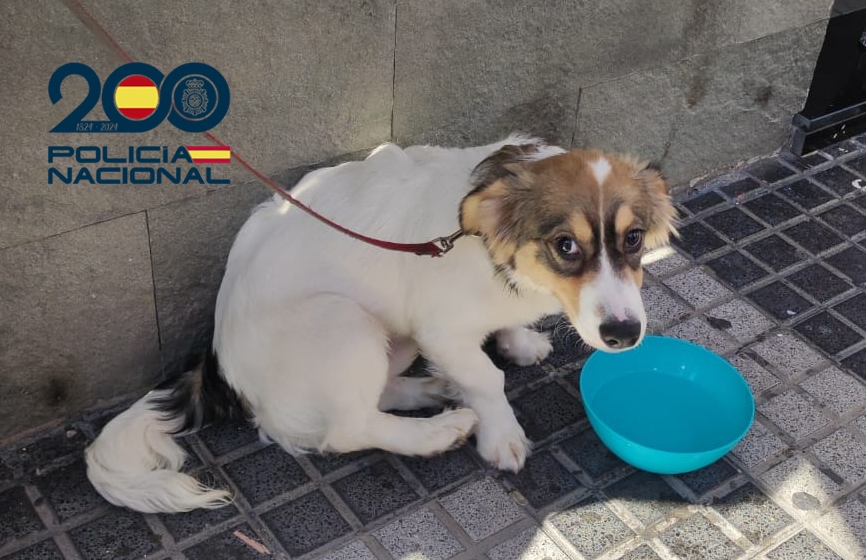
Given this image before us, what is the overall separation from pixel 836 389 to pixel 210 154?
3.07 metres

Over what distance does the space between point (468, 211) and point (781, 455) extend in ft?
6.12

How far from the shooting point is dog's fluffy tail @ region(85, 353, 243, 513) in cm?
383

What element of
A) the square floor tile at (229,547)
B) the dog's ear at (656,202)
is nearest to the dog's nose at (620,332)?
the dog's ear at (656,202)

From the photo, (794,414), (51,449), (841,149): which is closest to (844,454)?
A: (794,414)

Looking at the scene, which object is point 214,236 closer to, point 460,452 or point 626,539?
point 460,452

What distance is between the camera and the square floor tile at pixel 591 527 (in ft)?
12.8

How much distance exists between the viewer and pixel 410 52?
14.8 feet

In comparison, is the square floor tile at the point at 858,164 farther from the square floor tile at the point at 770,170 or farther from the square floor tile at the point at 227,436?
the square floor tile at the point at 227,436

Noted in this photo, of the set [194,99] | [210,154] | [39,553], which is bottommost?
[39,553]

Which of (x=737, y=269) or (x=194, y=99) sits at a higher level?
(x=194, y=99)

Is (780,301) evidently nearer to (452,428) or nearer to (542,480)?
(542,480)

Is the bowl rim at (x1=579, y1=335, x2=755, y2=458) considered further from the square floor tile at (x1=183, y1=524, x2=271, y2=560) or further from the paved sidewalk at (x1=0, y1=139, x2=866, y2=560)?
the square floor tile at (x1=183, y1=524, x2=271, y2=560)

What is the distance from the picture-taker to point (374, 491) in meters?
4.10

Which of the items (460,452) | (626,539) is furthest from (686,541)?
(460,452)
